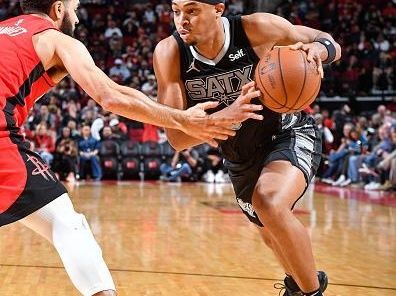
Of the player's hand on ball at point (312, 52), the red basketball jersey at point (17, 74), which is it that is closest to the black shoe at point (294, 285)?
the player's hand on ball at point (312, 52)

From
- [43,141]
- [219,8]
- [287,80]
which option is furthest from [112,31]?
[287,80]

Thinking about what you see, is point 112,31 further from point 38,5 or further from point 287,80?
point 38,5

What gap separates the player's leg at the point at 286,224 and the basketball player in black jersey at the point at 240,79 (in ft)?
0.25

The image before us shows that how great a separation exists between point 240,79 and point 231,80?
5cm

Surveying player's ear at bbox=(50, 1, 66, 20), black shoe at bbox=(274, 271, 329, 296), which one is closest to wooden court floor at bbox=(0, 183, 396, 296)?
black shoe at bbox=(274, 271, 329, 296)

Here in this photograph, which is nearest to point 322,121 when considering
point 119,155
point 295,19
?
point 119,155

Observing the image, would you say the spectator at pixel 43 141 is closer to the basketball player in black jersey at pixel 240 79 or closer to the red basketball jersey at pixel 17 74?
the basketball player in black jersey at pixel 240 79

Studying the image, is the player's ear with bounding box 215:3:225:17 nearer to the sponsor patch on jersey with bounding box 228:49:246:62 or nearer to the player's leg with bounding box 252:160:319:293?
the sponsor patch on jersey with bounding box 228:49:246:62

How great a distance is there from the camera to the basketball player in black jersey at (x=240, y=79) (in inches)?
165

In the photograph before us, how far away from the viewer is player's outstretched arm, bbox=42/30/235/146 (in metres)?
3.10

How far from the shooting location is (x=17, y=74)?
313cm

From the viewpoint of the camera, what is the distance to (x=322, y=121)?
641 inches

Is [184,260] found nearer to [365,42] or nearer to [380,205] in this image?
[380,205]

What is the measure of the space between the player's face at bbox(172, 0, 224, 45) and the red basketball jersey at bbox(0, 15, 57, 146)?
1.07 m
